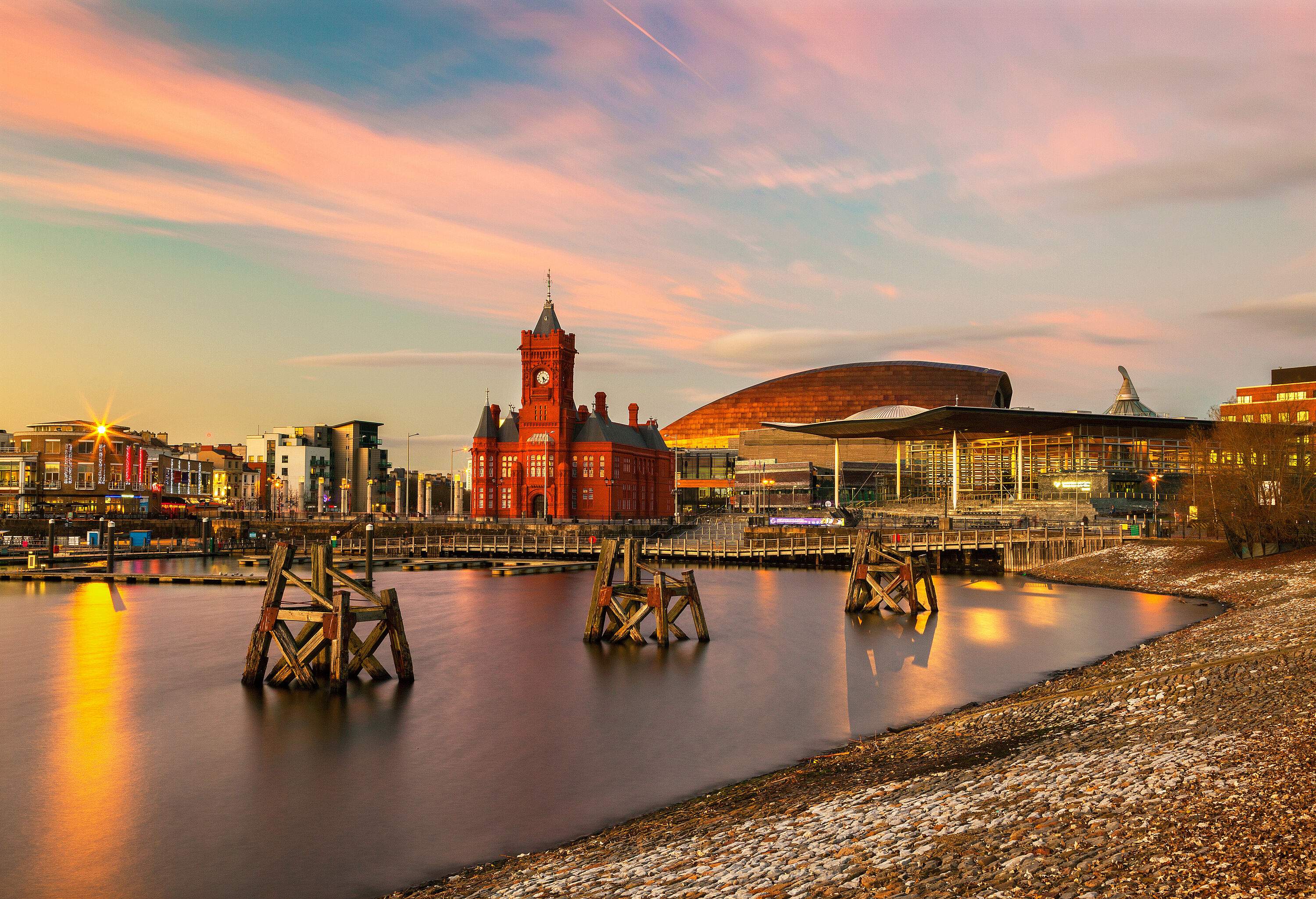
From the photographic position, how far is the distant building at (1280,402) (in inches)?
4887

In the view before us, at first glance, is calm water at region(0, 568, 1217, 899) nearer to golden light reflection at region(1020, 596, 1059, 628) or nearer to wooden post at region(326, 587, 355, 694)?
golden light reflection at region(1020, 596, 1059, 628)

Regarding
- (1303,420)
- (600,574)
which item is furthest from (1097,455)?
(600,574)

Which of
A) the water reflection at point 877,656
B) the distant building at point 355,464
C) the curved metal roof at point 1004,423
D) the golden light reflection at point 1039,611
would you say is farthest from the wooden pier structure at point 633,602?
the distant building at point 355,464

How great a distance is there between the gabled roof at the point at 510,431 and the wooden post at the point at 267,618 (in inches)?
3269

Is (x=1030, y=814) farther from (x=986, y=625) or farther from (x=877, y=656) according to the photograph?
(x=986, y=625)

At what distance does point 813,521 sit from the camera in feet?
353

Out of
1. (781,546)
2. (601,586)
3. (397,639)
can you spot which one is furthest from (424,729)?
(781,546)

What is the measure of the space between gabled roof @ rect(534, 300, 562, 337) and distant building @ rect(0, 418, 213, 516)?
6312 centimetres

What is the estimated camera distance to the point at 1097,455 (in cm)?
10981

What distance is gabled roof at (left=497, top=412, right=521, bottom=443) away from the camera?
373 feet

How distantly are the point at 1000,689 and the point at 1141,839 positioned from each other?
19058 millimetres

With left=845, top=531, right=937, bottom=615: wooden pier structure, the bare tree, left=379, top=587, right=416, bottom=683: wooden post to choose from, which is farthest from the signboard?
left=379, top=587, right=416, bottom=683: wooden post

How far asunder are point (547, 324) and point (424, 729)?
90.3m

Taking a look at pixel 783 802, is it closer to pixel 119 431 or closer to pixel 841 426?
pixel 841 426
